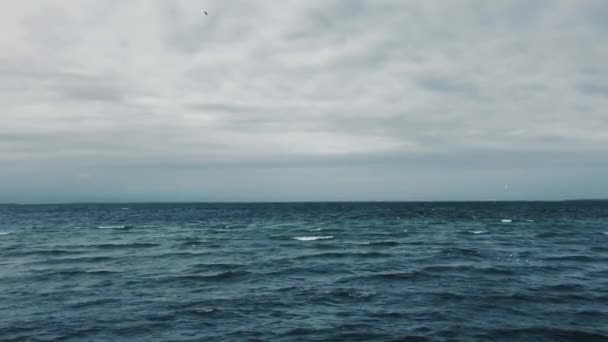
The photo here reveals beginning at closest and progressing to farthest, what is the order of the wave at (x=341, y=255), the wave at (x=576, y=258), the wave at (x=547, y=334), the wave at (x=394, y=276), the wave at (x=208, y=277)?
1. the wave at (x=547, y=334)
2. the wave at (x=394, y=276)
3. the wave at (x=208, y=277)
4. the wave at (x=576, y=258)
5. the wave at (x=341, y=255)

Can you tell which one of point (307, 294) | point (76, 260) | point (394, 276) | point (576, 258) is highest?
point (576, 258)

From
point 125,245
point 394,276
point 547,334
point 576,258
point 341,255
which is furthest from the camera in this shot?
point 125,245

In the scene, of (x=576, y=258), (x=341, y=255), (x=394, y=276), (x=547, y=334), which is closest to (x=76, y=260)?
(x=341, y=255)

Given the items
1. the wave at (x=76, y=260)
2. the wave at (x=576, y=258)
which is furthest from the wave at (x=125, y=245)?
the wave at (x=576, y=258)

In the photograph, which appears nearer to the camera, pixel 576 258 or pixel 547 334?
pixel 547 334

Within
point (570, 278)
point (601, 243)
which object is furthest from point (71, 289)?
point (601, 243)

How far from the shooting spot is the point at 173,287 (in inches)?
1049

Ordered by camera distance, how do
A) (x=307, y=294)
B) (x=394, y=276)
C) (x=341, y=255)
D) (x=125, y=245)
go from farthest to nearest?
1. (x=125, y=245)
2. (x=341, y=255)
3. (x=394, y=276)
4. (x=307, y=294)

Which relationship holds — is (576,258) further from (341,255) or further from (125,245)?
(125,245)

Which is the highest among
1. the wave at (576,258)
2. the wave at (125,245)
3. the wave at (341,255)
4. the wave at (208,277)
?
the wave at (576,258)

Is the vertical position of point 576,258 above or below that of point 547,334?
A: above

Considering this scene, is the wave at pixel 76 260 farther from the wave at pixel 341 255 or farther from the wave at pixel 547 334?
the wave at pixel 547 334

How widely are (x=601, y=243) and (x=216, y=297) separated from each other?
147 ft

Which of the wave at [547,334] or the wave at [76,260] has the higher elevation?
the wave at [547,334]
